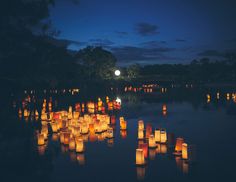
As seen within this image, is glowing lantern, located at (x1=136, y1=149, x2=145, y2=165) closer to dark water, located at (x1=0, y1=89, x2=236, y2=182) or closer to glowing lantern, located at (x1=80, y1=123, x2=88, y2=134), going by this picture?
dark water, located at (x1=0, y1=89, x2=236, y2=182)

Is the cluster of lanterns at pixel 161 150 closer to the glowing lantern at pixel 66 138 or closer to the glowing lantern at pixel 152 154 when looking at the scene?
the glowing lantern at pixel 152 154

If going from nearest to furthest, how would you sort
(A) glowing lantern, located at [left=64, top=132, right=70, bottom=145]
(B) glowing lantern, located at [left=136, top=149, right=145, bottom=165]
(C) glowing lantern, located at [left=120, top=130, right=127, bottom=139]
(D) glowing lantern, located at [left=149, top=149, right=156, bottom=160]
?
(B) glowing lantern, located at [left=136, top=149, right=145, bottom=165] → (D) glowing lantern, located at [left=149, top=149, right=156, bottom=160] → (A) glowing lantern, located at [left=64, top=132, right=70, bottom=145] → (C) glowing lantern, located at [left=120, top=130, right=127, bottom=139]

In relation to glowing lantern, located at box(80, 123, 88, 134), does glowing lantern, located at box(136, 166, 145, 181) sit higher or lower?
lower

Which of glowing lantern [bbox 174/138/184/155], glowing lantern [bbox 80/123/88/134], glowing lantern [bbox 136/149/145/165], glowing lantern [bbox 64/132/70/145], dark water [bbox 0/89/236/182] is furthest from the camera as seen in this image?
glowing lantern [bbox 80/123/88/134]

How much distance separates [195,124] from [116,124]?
10.4ft

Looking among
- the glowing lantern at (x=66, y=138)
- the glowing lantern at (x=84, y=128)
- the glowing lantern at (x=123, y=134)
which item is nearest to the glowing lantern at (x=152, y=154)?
the glowing lantern at (x=123, y=134)

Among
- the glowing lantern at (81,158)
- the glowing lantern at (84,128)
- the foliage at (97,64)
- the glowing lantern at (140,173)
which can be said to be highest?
the foliage at (97,64)

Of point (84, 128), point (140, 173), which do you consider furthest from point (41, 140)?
point (140, 173)

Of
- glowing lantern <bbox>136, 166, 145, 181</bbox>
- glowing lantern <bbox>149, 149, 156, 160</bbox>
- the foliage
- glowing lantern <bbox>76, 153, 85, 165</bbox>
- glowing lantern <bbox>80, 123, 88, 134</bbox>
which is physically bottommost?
glowing lantern <bbox>136, 166, 145, 181</bbox>

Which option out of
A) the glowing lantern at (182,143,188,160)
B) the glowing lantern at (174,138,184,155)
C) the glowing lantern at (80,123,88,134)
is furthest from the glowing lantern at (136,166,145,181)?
the glowing lantern at (80,123,88,134)

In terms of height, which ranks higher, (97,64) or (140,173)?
(97,64)

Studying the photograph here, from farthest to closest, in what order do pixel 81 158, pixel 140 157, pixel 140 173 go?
pixel 81 158 < pixel 140 157 < pixel 140 173

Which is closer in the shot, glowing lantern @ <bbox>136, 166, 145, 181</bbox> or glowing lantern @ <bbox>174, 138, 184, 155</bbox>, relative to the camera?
glowing lantern @ <bbox>136, 166, 145, 181</bbox>

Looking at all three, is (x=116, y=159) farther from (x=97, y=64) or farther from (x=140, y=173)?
(x=97, y=64)
